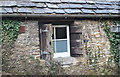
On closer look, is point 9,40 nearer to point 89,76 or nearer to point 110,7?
point 89,76

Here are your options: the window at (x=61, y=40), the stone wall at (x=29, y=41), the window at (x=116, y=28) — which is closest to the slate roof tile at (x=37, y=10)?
the stone wall at (x=29, y=41)

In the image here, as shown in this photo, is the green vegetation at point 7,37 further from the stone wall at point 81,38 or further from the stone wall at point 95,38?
the stone wall at point 95,38

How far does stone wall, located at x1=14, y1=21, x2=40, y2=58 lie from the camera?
586 cm

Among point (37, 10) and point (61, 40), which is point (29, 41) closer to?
point (37, 10)

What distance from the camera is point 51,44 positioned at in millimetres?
6180

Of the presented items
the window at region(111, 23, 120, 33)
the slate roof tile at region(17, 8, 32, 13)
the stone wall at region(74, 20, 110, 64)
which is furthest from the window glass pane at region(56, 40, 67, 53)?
the window at region(111, 23, 120, 33)

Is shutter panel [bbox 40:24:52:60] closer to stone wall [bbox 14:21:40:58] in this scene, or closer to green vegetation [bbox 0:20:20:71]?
stone wall [bbox 14:21:40:58]

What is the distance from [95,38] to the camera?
656 centimetres

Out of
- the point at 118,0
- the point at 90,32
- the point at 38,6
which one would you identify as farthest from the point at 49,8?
the point at 118,0

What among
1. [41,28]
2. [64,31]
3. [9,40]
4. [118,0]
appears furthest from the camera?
[118,0]

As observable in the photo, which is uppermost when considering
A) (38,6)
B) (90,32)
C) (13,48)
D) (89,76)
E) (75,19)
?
(38,6)

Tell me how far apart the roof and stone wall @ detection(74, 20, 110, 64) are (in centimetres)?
35

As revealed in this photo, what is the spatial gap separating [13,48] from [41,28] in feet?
3.53

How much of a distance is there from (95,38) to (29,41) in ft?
7.30
